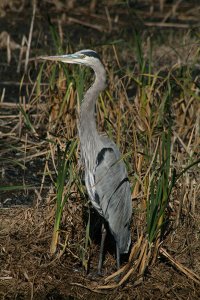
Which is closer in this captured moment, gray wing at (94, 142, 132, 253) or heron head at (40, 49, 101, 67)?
gray wing at (94, 142, 132, 253)

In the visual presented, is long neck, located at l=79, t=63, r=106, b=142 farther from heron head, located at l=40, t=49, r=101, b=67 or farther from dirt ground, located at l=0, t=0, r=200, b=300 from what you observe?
dirt ground, located at l=0, t=0, r=200, b=300

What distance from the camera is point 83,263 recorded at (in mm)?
5984

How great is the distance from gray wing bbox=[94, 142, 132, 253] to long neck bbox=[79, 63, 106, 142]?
0.22 m

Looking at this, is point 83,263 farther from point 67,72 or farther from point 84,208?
point 67,72

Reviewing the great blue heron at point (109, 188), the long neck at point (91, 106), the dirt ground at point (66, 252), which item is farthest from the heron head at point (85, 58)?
the dirt ground at point (66, 252)

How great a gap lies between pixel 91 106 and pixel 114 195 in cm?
66

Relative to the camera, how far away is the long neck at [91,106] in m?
6.23

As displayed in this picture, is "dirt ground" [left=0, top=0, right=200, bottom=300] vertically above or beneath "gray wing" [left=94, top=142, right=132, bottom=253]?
beneath

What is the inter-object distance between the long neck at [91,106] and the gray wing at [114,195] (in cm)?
22

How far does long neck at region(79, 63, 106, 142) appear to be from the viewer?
6234 mm

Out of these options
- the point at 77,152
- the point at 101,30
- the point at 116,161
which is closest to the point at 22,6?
the point at 101,30

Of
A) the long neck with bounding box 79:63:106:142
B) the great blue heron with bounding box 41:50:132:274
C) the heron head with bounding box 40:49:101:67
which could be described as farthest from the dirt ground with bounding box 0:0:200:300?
the heron head with bounding box 40:49:101:67

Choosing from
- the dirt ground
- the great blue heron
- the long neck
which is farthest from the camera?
the long neck

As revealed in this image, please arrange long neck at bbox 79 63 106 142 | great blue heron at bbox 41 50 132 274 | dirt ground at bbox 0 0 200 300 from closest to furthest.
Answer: dirt ground at bbox 0 0 200 300, great blue heron at bbox 41 50 132 274, long neck at bbox 79 63 106 142
